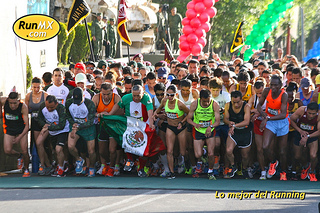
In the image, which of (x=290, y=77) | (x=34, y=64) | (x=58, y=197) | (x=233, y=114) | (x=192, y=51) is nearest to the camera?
(x=58, y=197)

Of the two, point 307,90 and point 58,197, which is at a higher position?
point 307,90

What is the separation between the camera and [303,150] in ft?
33.9

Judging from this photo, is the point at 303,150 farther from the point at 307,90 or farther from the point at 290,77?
the point at 290,77

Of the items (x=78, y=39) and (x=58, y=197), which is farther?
(x=78, y=39)

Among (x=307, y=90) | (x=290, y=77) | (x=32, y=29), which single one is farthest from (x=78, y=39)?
(x=307, y=90)

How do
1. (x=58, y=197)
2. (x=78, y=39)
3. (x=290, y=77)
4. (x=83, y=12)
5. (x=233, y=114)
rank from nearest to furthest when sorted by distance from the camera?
1. (x=58, y=197)
2. (x=233, y=114)
3. (x=290, y=77)
4. (x=83, y=12)
5. (x=78, y=39)

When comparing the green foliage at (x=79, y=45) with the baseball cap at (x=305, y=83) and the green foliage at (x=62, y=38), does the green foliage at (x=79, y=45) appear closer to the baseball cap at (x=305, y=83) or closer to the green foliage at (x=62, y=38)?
the green foliage at (x=62, y=38)

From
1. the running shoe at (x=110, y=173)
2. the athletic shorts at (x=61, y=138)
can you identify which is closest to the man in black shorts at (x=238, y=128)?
the running shoe at (x=110, y=173)

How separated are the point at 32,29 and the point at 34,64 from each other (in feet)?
21.5

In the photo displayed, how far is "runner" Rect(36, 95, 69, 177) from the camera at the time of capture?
34.3ft

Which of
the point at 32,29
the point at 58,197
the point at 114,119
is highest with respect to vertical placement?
the point at 32,29

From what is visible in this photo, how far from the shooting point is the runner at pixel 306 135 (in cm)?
1008

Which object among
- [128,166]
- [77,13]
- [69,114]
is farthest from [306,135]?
[77,13]

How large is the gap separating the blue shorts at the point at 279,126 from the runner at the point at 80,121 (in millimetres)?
3210
